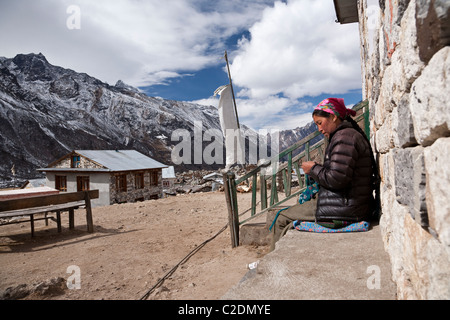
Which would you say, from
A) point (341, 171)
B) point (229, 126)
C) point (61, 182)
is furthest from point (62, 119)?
point (341, 171)

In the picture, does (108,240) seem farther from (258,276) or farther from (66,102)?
(66,102)

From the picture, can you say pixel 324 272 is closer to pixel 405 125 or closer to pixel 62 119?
pixel 405 125

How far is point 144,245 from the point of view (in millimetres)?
5172

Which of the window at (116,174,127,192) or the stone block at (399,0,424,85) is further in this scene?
the window at (116,174,127,192)

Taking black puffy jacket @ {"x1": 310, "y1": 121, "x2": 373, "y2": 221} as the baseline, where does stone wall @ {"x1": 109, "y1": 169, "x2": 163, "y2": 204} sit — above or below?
below

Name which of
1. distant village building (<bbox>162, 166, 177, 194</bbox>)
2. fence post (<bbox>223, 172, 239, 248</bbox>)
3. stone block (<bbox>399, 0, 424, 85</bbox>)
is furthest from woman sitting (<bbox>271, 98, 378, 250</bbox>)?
distant village building (<bbox>162, 166, 177, 194</bbox>)

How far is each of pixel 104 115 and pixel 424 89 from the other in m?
78.0

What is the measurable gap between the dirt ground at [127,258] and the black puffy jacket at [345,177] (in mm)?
1492

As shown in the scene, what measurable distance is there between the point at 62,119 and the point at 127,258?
209 ft

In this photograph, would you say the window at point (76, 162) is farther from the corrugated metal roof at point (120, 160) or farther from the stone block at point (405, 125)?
the stone block at point (405, 125)

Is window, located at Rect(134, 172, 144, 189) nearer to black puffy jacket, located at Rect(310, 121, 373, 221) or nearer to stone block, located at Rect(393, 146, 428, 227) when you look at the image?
black puffy jacket, located at Rect(310, 121, 373, 221)

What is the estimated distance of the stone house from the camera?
846 inches

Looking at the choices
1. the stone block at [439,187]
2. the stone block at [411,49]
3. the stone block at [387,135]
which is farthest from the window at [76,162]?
the stone block at [439,187]
